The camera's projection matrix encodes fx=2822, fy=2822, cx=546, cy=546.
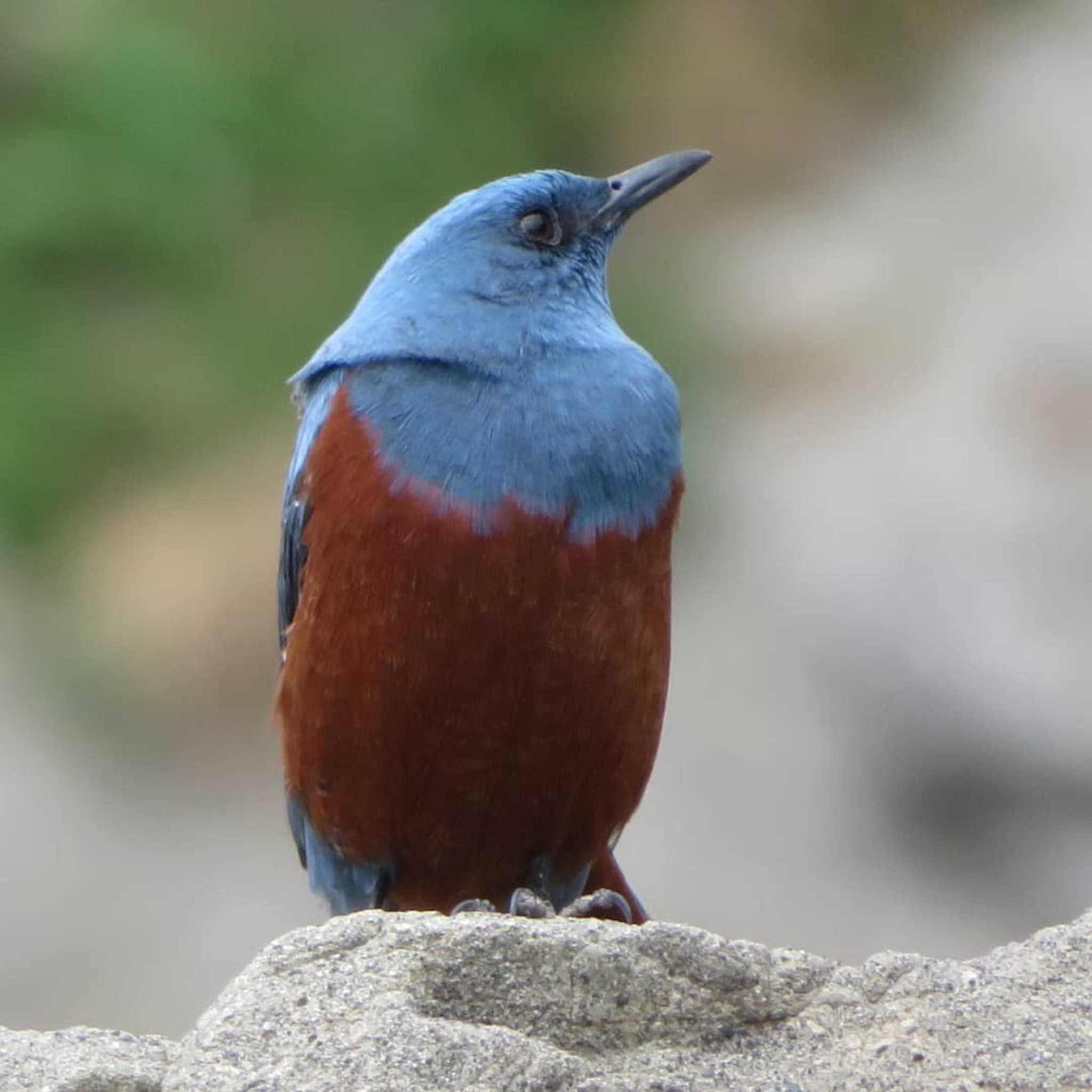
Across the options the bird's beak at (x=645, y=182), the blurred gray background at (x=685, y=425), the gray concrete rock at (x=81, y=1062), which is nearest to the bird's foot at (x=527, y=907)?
the gray concrete rock at (x=81, y=1062)

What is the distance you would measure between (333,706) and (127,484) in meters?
5.02

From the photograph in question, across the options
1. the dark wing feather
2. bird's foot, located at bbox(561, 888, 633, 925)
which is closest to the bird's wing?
the dark wing feather

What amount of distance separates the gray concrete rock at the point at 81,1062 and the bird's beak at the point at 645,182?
244cm

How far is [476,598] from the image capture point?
5.01m

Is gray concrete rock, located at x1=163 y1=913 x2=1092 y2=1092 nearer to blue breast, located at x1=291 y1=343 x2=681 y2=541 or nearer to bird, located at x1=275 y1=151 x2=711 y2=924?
bird, located at x1=275 y1=151 x2=711 y2=924

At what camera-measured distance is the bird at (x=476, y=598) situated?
5.04 m

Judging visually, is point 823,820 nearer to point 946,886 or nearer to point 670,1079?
point 946,886

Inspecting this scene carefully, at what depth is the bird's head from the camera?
17.4ft

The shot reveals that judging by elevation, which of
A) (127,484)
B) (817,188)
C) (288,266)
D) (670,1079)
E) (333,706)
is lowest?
(670,1079)

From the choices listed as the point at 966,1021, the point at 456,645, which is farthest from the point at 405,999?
the point at 456,645

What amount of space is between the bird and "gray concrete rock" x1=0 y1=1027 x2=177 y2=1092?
109 centimetres

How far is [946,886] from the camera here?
29.2ft

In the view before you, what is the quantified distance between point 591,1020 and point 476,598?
1494 millimetres

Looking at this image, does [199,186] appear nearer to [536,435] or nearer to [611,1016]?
[536,435]
